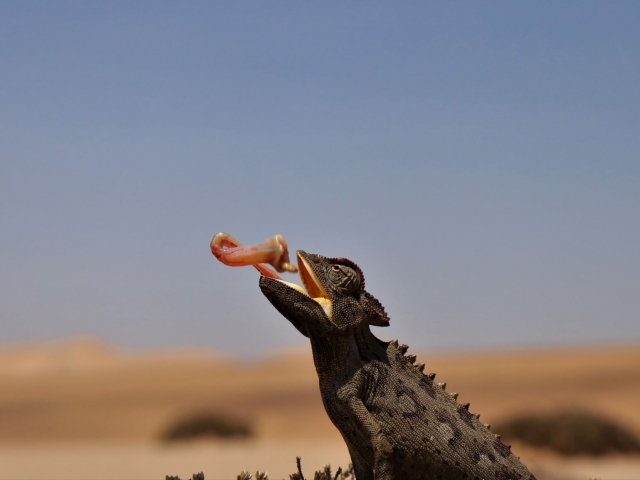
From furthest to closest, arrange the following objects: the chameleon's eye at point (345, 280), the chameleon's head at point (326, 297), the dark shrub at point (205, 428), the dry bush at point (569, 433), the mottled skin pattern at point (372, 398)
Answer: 1. the dark shrub at point (205, 428)
2. the dry bush at point (569, 433)
3. the chameleon's eye at point (345, 280)
4. the chameleon's head at point (326, 297)
5. the mottled skin pattern at point (372, 398)

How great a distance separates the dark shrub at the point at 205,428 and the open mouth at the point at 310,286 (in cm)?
3347

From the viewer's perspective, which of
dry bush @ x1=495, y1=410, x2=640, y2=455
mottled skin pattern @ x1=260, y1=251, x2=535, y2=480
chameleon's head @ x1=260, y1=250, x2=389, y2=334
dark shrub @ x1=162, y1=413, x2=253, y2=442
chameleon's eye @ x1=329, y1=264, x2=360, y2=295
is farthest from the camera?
dark shrub @ x1=162, y1=413, x2=253, y2=442

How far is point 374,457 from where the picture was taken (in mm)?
7590

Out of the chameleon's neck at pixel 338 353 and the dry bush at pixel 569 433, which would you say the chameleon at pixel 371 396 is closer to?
the chameleon's neck at pixel 338 353

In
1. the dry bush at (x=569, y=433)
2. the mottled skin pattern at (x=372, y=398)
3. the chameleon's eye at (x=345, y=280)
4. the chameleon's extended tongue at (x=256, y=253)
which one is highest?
the dry bush at (x=569, y=433)

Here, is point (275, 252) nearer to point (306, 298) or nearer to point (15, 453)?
point (306, 298)

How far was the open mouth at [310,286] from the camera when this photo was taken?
7.84 meters

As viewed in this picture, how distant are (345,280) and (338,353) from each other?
0.66 metres

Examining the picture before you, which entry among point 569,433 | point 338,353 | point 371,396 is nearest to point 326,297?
point 338,353

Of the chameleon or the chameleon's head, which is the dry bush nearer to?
the chameleon

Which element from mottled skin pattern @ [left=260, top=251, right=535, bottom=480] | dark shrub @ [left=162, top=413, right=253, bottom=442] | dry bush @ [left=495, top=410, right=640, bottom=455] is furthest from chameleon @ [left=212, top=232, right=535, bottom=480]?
dark shrub @ [left=162, top=413, right=253, bottom=442]

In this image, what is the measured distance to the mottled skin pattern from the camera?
7633mm

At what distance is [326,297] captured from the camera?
26.0 feet

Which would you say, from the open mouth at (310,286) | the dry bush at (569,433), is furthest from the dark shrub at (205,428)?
the open mouth at (310,286)
